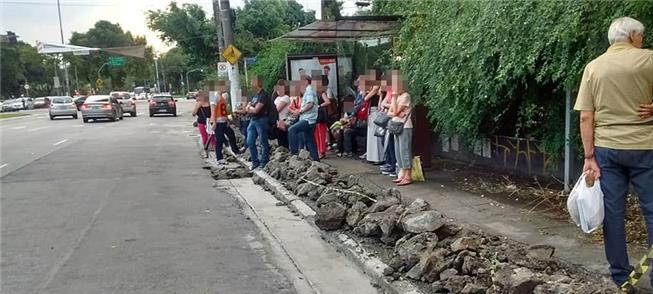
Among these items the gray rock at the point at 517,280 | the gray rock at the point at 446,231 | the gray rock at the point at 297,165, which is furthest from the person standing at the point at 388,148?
the gray rock at the point at 517,280

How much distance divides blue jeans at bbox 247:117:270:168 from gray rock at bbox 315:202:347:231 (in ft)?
14.2

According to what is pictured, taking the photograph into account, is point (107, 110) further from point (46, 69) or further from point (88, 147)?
point (46, 69)

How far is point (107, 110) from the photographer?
3244 centimetres

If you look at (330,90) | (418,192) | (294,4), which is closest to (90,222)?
(418,192)

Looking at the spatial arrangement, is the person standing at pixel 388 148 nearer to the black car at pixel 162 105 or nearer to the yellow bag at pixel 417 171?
the yellow bag at pixel 417 171

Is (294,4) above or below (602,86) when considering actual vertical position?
above

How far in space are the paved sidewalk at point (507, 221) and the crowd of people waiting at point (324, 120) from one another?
0.66m

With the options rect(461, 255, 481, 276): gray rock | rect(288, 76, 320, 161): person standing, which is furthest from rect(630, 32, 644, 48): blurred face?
rect(288, 76, 320, 161): person standing

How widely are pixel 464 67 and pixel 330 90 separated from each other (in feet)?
21.7

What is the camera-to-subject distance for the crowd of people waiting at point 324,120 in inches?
329

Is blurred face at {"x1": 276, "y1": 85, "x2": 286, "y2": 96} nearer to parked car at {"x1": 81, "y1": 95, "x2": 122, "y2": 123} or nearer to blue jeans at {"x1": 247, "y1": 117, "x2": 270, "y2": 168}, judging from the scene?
blue jeans at {"x1": 247, "y1": 117, "x2": 270, "y2": 168}

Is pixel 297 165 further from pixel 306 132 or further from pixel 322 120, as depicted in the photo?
pixel 322 120

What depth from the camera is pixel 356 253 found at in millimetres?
5547

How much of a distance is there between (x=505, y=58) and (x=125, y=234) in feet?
15.6
